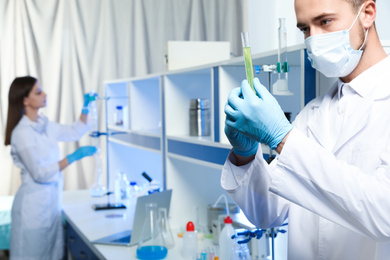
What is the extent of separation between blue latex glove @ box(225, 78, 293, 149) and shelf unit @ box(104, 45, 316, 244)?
0.34 m

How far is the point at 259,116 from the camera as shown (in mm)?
1029

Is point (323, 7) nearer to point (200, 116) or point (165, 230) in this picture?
point (200, 116)

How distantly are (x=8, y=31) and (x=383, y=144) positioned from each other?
3.92 metres

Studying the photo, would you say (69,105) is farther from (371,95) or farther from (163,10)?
(371,95)

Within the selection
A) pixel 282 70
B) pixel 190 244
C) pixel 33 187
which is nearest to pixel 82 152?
pixel 33 187

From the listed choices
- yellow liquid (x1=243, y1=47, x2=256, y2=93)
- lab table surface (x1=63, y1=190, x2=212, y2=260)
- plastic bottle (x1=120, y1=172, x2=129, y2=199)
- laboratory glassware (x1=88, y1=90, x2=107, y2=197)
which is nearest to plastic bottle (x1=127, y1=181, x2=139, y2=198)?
plastic bottle (x1=120, y1=172, x2=129, y2=199)

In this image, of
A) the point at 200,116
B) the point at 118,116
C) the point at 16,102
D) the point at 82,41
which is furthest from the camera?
the point at 82,41

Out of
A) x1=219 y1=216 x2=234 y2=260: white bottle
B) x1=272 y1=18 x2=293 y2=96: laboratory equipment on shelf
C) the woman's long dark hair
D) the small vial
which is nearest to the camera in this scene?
x1=272 y1=18 x2=293 y2=96: laboratory equipment on shelf

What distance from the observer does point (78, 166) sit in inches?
177

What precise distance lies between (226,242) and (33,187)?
151cm

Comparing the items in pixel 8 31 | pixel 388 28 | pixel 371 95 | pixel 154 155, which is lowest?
pixel 154 155

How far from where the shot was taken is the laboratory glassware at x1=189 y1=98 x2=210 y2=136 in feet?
7.55

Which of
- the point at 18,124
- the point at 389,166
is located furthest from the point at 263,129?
the point at 18,124

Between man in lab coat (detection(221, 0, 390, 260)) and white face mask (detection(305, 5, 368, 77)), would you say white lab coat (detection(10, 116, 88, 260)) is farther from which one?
white face mask (detection(305, 5, 368, 77))
